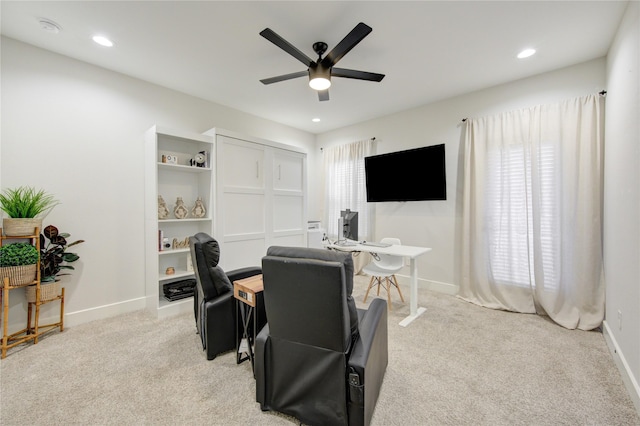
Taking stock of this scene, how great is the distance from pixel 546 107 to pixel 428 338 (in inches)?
115

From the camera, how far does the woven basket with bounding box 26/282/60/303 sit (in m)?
2.40

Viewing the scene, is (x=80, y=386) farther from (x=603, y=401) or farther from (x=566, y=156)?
(x=566, y=156)

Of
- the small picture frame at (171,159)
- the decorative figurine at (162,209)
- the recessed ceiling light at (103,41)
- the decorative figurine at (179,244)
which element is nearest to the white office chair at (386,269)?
the decorative figurine at (179,244)

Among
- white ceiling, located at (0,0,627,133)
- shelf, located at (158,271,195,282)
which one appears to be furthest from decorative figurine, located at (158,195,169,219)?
white ceiling, located at (0,0,627,133)

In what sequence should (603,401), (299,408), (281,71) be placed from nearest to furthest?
(299,408)
(603,401)
(281,71)

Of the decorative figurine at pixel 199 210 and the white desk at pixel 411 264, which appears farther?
the decorative figurine at pixel 199 210

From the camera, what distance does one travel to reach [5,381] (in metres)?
1.88

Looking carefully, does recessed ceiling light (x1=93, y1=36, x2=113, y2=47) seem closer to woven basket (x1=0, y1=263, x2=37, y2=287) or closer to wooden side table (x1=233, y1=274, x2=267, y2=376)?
woven basket (x1=0, y1=263, x2=37, y2=287)

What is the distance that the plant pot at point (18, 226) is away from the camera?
225 cm

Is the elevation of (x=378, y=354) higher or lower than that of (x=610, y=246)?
lower

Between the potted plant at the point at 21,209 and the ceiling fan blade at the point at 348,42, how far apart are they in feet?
9.78

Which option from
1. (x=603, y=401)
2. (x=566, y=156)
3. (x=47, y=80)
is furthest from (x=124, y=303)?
(x=566, y=156)

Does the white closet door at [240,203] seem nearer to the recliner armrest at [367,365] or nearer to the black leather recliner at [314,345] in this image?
the black leather recliner at [314,345]

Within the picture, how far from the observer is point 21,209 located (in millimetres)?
2330
